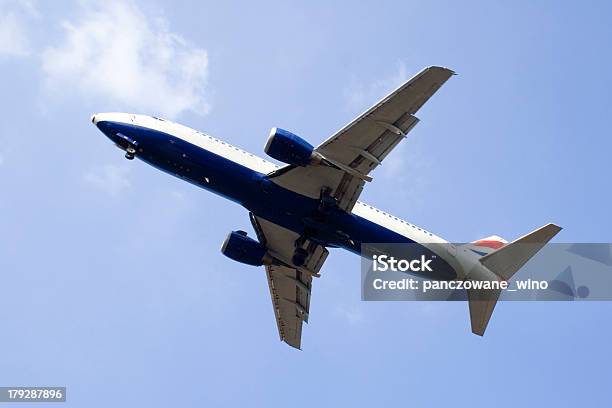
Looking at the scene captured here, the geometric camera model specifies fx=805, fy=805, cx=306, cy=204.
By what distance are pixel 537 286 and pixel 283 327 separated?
63.9ft

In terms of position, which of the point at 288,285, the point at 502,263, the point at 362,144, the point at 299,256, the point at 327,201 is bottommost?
the point at 502,263

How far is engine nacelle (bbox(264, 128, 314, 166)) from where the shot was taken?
4753 cm

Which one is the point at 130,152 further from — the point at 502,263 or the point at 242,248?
the point at 502,263

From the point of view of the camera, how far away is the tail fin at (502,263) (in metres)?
48.7

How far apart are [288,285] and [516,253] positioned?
58.6ft

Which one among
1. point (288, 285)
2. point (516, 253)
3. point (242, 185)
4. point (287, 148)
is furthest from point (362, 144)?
point (288, 285)

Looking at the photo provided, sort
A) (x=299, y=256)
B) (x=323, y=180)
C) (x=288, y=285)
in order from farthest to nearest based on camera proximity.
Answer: (x=288, y=285) < (x=299, y=256) < (x=323, y=180)

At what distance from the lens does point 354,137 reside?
4800 centimetres

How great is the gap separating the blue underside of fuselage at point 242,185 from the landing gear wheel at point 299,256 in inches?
124

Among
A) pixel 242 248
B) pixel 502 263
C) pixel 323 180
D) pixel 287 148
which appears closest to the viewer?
pixel 287 148

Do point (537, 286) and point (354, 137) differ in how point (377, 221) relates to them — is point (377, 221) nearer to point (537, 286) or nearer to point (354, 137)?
point (354, 137)

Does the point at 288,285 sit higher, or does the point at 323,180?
the point at 323,180

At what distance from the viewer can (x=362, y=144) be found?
48250 millimetres

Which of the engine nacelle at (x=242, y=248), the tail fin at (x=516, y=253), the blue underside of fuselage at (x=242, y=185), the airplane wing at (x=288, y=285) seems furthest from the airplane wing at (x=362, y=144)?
the tail fin at (x=516, y=253)
